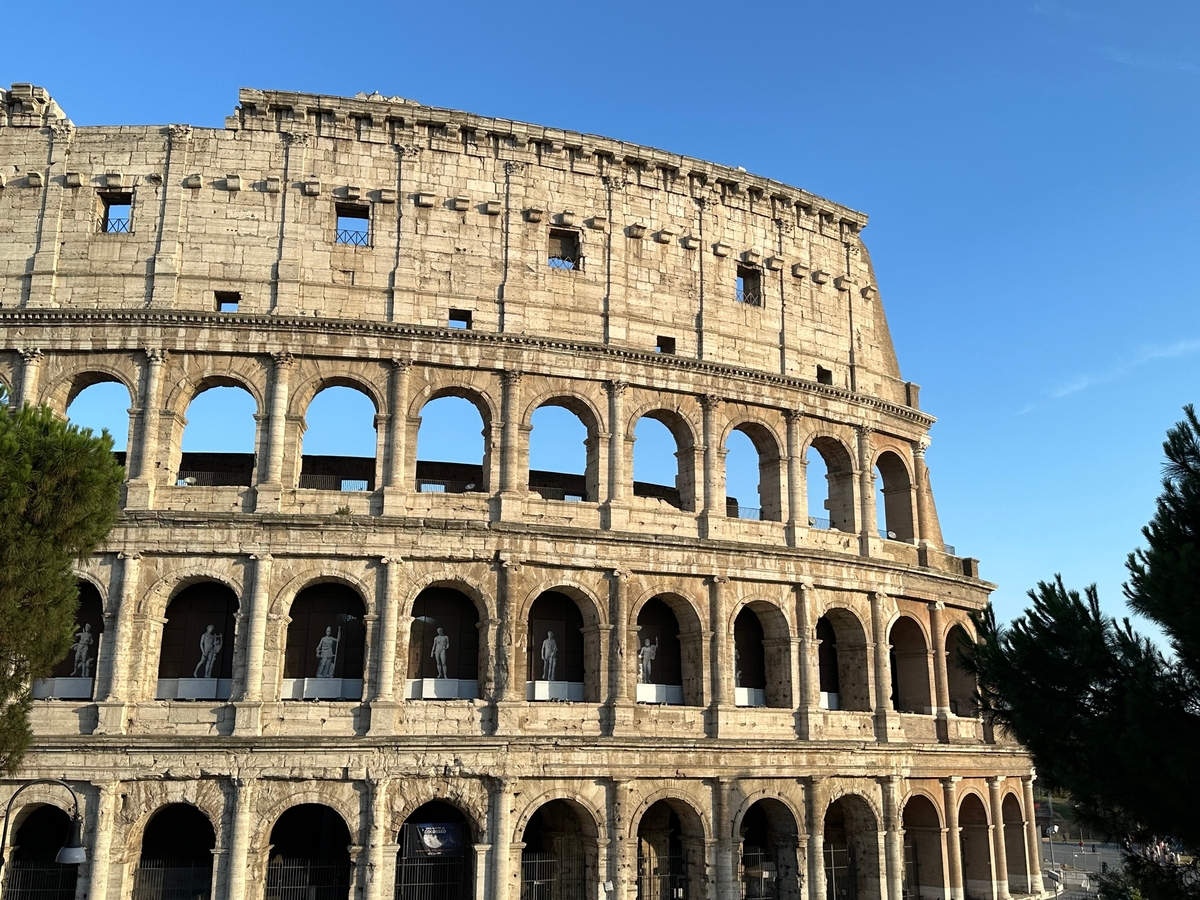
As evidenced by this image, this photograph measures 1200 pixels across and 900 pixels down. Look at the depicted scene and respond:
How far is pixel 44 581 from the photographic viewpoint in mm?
16703

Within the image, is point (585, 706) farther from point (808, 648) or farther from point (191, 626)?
point (191, 626)

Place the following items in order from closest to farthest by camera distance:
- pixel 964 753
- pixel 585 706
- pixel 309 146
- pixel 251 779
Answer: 1. pixel 251 779
2. pixel 585 706
3. pixel 309 146
4. pixel 964 753

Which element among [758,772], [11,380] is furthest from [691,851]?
[11,380]

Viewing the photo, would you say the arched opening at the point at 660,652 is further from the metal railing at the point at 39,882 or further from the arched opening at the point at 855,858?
the metal railing at the point at 39,882

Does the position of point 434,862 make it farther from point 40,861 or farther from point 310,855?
point 40,861

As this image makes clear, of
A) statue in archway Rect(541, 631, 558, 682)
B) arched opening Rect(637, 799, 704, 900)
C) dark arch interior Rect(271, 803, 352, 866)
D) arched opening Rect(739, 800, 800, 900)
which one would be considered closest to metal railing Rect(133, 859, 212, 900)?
dark arch interior Rect(271, 803, 352, 866)

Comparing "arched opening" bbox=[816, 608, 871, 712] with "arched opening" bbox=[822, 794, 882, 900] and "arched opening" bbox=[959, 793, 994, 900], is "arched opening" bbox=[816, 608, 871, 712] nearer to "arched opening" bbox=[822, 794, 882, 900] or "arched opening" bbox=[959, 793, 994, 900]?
"arched opening" bbox=[822, 794, 882, 900]

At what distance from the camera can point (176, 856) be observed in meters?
23.1

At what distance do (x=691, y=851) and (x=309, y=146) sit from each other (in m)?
19.2

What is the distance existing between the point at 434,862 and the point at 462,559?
21.9ft

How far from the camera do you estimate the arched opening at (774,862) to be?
82.4 ft

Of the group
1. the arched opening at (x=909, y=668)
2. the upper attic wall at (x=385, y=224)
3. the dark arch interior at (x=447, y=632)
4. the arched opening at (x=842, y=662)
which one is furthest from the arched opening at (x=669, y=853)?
the upper attic wall at (x=385, y=224)

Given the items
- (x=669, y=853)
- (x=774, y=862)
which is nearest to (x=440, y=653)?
(x=669, y=853)

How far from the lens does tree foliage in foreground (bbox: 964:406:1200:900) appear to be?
13.9 meters
